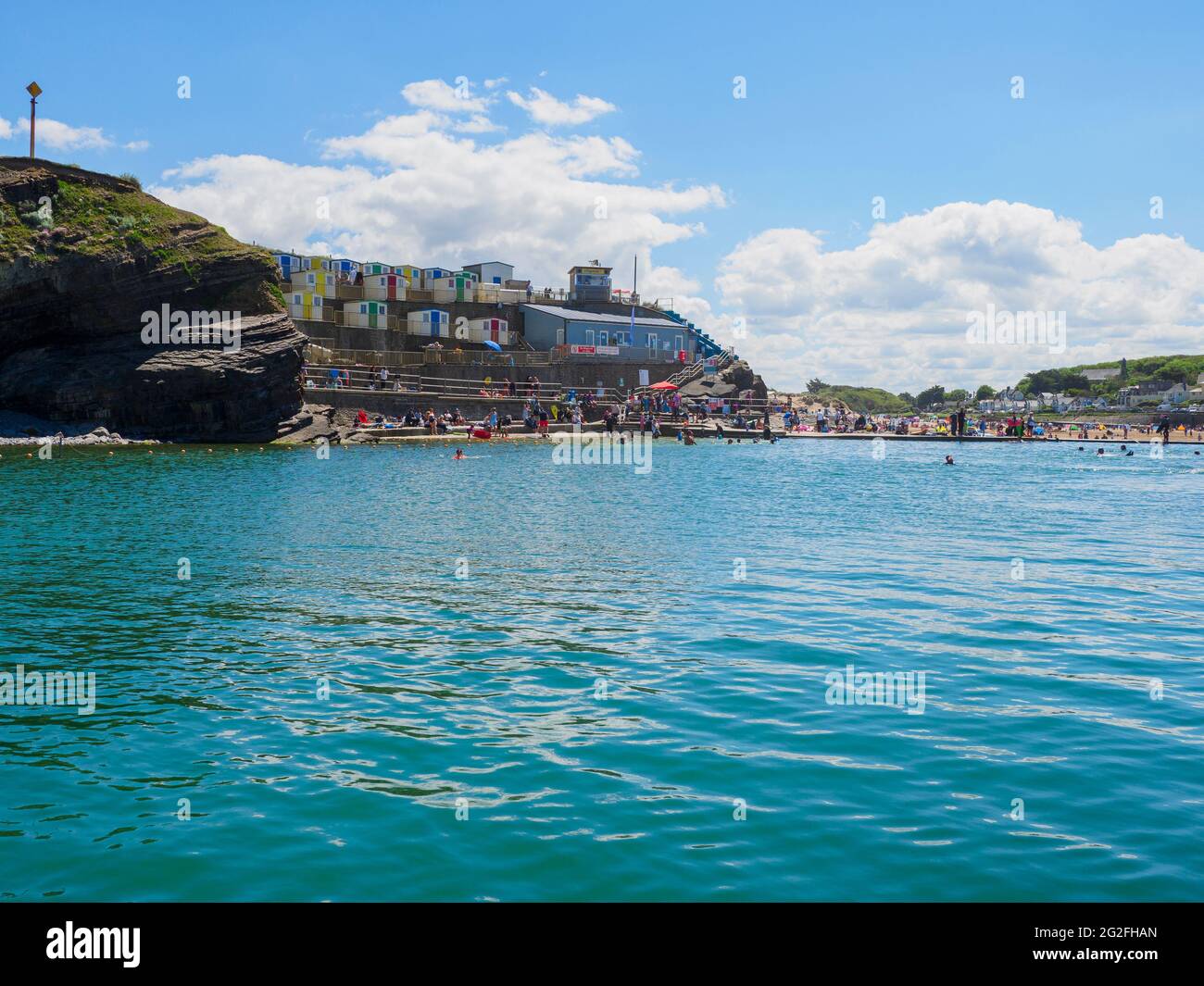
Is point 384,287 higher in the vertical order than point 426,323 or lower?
higher

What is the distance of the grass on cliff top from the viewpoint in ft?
173

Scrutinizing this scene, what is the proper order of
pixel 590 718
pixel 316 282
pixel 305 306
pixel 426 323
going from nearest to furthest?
pixel 590 718 < pixel 305 306 < pixel 316 282 < pixel 426 323

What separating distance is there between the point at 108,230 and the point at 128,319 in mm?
5136

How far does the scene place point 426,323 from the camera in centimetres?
8506

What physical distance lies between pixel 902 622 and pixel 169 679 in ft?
36.5

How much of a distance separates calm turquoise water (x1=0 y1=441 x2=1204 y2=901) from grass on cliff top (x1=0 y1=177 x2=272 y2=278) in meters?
33.8

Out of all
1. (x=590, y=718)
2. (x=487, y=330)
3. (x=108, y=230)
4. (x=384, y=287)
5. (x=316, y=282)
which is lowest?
(x=590, y=718)

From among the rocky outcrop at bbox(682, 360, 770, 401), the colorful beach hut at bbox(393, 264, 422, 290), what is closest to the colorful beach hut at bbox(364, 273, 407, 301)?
the colorful beach hut at bbox(393, 264, 422, 290)

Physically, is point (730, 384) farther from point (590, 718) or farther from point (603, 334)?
point (590, 718)

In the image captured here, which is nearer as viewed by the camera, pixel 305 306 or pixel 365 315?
pixel 305 306

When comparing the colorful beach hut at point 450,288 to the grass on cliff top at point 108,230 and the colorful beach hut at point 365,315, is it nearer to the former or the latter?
the colorful beach hut at point 365,315

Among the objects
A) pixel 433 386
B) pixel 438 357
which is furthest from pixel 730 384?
pixel 433 386
